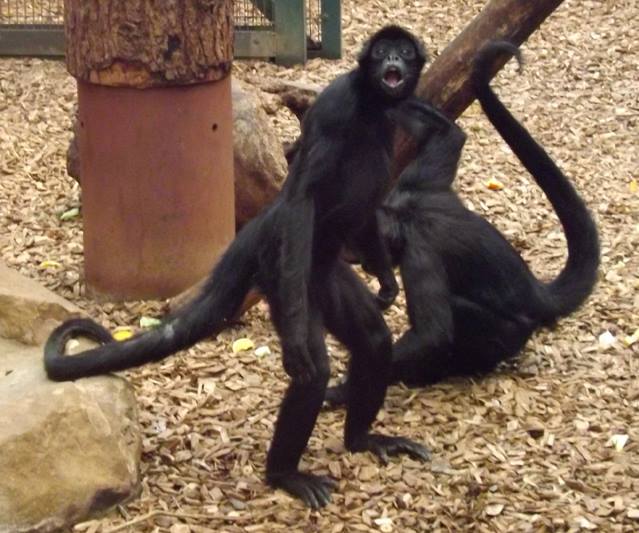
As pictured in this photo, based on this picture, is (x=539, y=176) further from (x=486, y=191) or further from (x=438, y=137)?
(x=486, y=191)

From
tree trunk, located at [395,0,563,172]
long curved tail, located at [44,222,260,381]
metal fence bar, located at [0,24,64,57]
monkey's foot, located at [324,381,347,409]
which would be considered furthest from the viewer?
metal fence bar, located at [0,24,64,57]

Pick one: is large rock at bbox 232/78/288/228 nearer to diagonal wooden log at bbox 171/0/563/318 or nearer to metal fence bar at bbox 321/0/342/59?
diagonal wooden log at bbox 171/0/563/318

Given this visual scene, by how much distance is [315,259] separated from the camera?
4945mm

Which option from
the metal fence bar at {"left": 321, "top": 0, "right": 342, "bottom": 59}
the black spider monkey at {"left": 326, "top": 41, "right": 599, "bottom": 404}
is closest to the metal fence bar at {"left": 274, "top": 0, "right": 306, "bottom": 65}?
the metal fence bar at {"left": 321, "top": 0, "right": 342, "bottom": 59}

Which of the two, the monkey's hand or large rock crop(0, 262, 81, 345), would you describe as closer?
large rock crop(0, 262, 81, 345)

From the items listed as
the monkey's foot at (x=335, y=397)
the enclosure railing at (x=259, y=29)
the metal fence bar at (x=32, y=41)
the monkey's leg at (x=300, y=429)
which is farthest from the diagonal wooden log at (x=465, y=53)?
the metal fence bar at (x=32, y=41)

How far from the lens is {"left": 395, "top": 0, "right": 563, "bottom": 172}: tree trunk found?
6.34 meters

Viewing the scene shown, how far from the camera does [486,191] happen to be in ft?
28.5

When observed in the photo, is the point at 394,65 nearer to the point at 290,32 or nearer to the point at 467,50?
the point at 467,50

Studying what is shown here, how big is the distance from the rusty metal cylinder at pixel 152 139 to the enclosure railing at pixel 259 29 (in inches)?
178

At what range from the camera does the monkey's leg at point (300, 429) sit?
482 centimetres

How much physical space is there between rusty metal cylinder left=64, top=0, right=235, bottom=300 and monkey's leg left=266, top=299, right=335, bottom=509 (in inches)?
77.5

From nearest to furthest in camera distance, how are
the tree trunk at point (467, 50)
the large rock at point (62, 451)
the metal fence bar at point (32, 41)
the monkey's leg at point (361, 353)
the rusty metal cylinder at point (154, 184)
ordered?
the large rock at point (62, 451) < the monkey's leg at point (361, 353) < the tree trunk at point (467, 50) < the rusty metal cylinder at point (154, 184) < the metal fence bar at point (32, 41)

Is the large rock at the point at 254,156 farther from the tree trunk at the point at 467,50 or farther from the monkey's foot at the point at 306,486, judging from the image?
the monkey's foot at the point at 306,486
